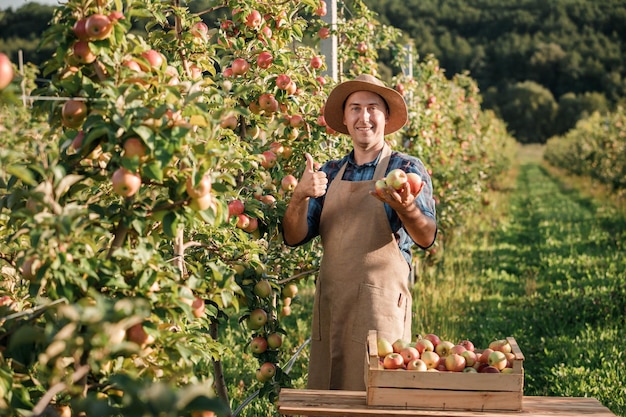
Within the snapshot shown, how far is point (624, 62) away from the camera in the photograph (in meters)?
63.2

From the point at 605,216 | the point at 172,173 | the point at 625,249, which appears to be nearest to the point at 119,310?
the point at 172,173

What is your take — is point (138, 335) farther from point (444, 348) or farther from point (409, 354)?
point (444, 348)

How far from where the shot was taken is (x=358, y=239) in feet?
9.37

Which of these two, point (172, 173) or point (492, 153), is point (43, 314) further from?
point (492, 153)

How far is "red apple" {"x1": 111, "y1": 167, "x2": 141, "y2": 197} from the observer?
70.1 inches

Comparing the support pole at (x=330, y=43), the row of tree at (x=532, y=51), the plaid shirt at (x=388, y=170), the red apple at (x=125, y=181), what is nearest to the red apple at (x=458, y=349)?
the plaid shirt at (x=388, y=170)

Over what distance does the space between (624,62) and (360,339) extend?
66.6m

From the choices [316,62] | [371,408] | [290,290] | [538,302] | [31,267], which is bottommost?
[538,302]

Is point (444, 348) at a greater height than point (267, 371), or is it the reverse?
point (444, 348)

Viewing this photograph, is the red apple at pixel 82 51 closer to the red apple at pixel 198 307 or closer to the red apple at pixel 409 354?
the red apple at pixel 198 307

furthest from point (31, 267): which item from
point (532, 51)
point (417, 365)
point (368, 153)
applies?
point (532, 51)

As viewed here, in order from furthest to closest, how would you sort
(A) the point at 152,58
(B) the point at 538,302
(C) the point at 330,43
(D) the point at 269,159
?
(B) the point at 538,302 → (C) the point at 330,43 → (D) the point at 269,159 → (A) the point at 152,58

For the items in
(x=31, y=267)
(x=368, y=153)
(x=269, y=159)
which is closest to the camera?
(x=31, y=267)

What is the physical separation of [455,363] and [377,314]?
0.57 m
